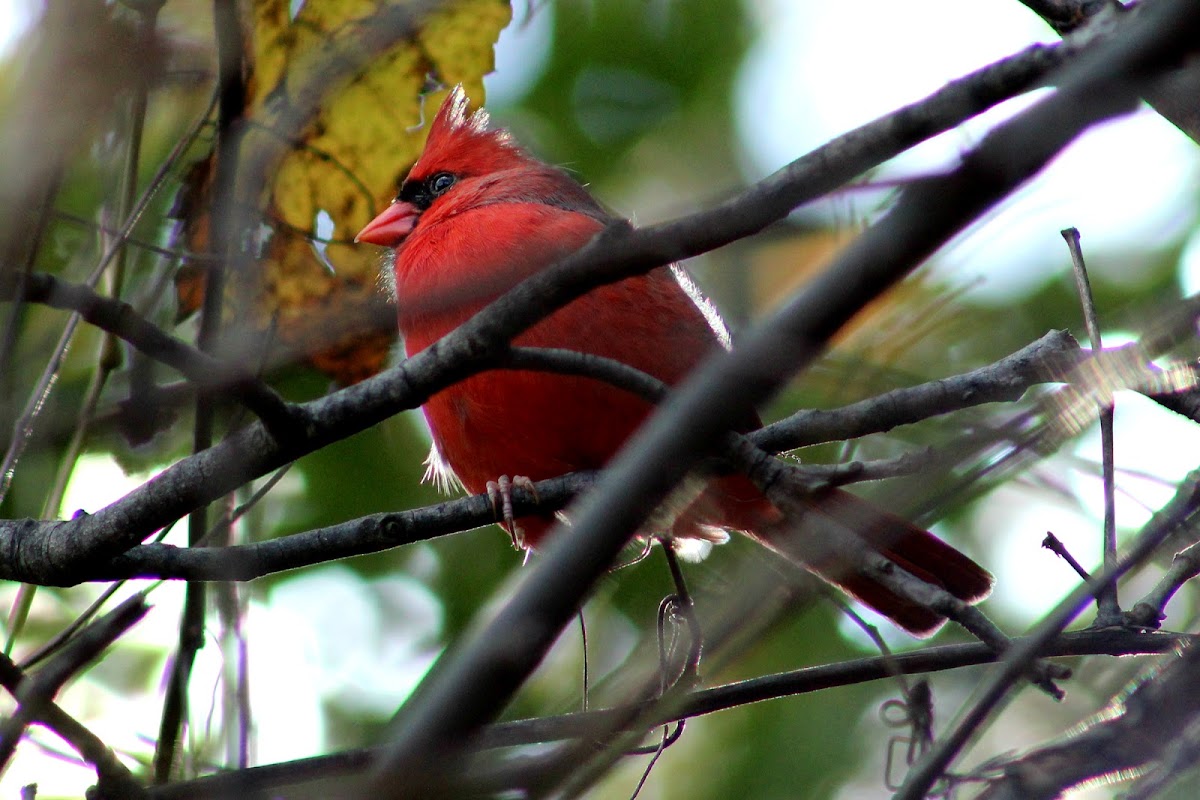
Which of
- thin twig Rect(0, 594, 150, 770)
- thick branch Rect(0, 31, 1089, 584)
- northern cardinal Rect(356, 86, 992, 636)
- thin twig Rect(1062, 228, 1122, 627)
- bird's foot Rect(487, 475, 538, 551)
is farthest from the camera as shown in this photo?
northern cardinal Rect(356, 86, 992, 636)

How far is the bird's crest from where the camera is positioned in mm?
4672

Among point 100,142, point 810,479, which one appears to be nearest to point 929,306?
point 810,479

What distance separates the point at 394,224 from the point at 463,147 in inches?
17.7

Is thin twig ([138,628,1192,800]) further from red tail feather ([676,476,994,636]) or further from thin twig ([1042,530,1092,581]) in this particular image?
red tail feather ([676,476,994,636])

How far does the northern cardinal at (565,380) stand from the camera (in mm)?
3350

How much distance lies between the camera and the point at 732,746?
15.4 feet

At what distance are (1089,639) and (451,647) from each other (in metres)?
1.10

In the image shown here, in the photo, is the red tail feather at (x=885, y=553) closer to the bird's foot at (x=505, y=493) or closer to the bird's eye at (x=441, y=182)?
the bird's foot at (x=505, y=493)

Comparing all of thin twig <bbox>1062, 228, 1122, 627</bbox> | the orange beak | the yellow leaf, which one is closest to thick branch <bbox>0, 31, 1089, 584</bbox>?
thin twig <bbox>1062, 228, 1122, 627</bbox>

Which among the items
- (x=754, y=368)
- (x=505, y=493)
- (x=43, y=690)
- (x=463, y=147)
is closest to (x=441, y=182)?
(x=463, y=147)

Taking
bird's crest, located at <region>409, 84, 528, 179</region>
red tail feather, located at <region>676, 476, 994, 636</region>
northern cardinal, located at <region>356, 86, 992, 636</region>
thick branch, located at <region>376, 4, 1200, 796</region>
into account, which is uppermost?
bird's crest, located at <region>409, 84, 528, 179</region>

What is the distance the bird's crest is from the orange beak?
0.60 feet

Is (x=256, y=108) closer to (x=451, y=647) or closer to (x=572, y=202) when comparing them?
(x=572, y=202)

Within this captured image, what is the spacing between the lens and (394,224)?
4477 mm
